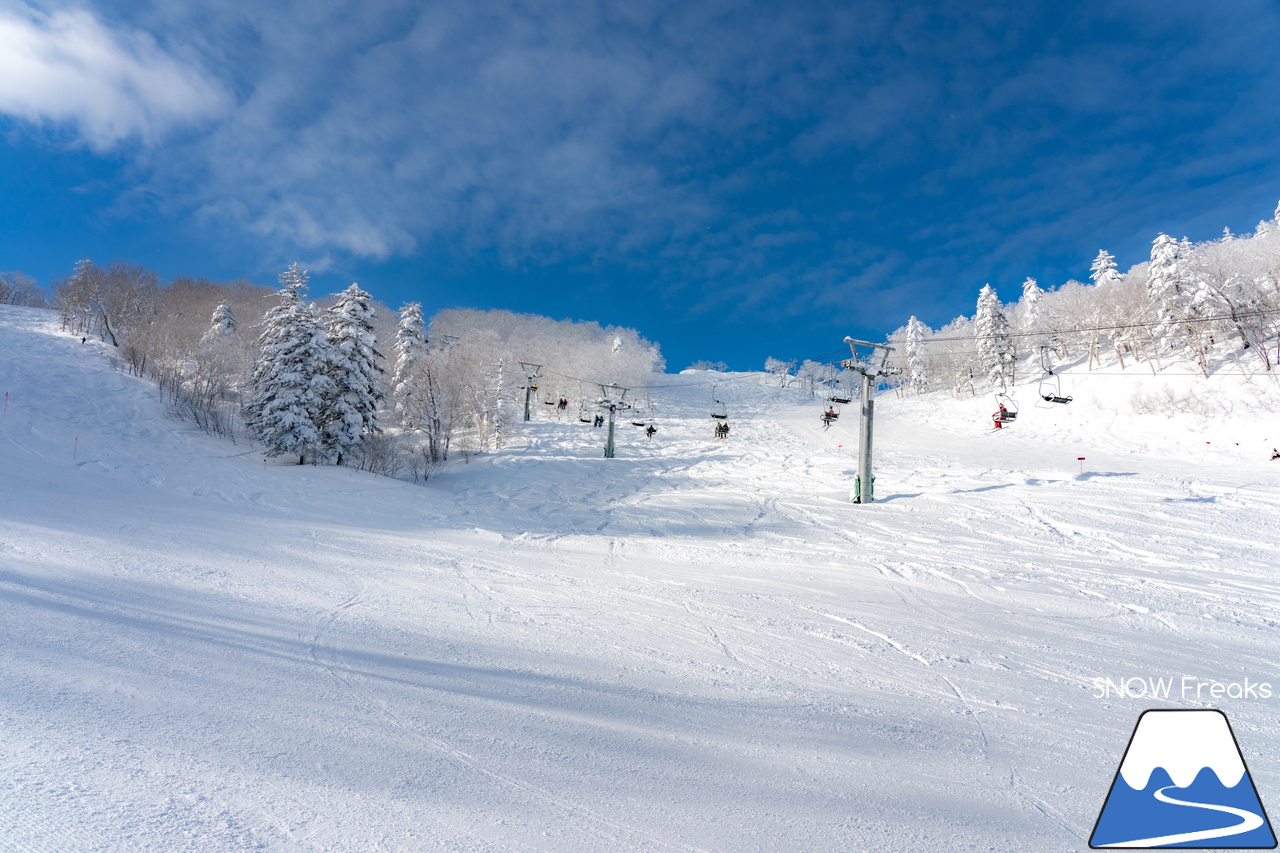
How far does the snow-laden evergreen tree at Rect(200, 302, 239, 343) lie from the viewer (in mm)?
48875

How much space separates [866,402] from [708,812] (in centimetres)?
2104

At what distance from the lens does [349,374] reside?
28.2 meters

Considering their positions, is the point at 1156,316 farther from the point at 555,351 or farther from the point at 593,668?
the point at 555,351

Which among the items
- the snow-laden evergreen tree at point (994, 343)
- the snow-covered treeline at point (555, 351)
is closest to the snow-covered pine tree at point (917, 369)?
the snow-laden evergreen tree at point (994, 343)

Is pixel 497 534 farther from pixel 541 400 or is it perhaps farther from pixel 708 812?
pixel 541 400

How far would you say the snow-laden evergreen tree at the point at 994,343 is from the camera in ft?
195

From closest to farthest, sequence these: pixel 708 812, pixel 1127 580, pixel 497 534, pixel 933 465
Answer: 1. pixel 708 812
2. pixel 1127 580
3. pixel 497 534
4. pixel 933 465

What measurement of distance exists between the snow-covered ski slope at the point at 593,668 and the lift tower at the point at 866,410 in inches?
116

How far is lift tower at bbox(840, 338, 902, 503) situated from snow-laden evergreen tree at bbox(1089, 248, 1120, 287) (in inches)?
2574

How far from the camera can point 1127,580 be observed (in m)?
10.7

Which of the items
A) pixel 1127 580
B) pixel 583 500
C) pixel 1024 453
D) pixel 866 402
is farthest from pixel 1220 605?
pixel 1024 453

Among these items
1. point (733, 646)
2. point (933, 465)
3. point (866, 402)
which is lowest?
point (733, 646)

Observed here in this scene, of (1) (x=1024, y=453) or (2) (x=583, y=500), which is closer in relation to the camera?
(2) (x=583, y=500)

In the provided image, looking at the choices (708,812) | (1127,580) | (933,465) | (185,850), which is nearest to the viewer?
(185,850)
